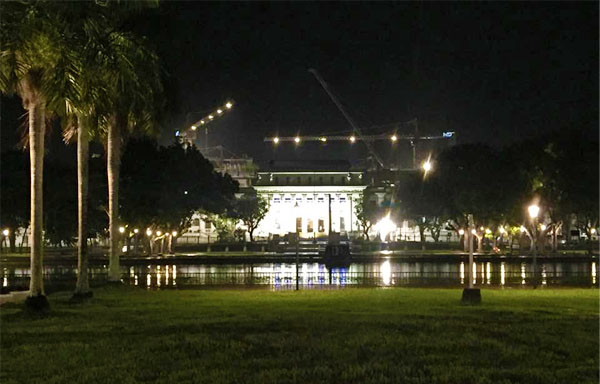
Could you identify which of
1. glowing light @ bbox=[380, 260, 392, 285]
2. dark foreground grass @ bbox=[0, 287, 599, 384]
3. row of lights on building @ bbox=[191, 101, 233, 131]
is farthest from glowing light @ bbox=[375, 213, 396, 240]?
row of lights on building @ bbox=[191, 101, 233, 131]

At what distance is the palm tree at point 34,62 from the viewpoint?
19.6 meters

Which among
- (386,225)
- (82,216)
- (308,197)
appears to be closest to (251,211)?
(386,225)

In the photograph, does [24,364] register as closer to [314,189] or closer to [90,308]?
[90,308]

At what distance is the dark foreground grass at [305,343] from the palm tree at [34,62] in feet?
11.3

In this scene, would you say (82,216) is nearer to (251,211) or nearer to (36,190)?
(36,190)

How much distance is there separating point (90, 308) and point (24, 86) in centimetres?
672

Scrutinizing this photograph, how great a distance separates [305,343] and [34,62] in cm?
1121

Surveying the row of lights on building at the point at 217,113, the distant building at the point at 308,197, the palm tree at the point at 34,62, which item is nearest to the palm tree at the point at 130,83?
the palm tree at the point at 34,62

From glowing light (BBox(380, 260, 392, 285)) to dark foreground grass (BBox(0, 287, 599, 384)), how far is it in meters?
14.6

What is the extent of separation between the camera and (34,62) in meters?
20.6

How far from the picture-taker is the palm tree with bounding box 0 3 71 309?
64.4 feet

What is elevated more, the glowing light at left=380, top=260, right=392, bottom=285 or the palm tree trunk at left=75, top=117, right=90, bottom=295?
the palm tree trunk at left=75, top=117, right=90, bottom=295

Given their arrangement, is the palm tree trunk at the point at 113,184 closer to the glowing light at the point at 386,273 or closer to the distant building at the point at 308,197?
A: the glowing light at the point at 386,273

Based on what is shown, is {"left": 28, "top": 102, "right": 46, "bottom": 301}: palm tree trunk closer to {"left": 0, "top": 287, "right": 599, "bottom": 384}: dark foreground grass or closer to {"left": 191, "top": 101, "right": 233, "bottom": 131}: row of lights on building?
{"left": 0, "top": 287, "right": 599, "bottom": 384}: dark foreground grass
